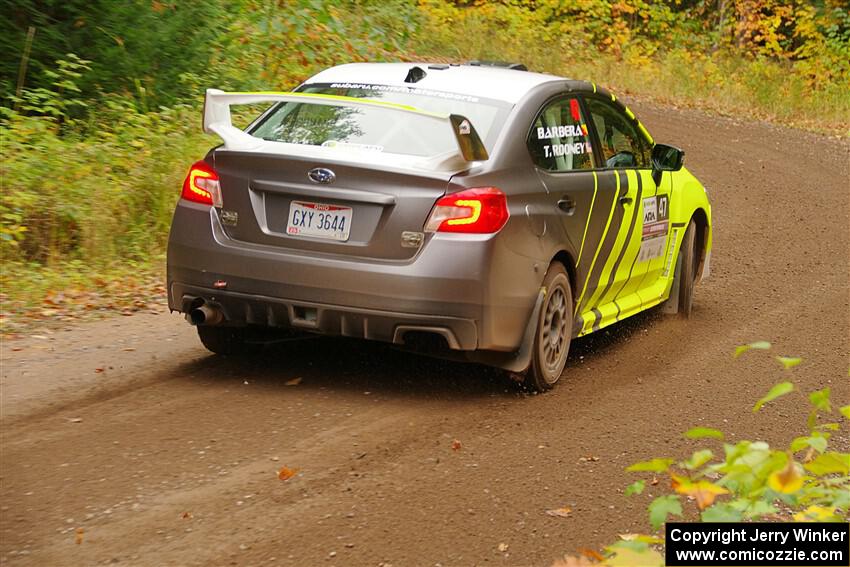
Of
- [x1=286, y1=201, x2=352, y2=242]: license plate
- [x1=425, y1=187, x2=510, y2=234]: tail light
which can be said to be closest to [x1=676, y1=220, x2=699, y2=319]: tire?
[x1=425, y1=187, x2=510, y2=234]: tail light

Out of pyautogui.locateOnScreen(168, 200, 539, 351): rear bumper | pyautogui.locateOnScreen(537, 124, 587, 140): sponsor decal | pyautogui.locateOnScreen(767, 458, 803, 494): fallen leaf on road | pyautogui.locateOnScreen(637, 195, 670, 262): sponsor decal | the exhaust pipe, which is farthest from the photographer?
pyautogui.locateOnScreen(637, 195, 670, 262): sponsor decal

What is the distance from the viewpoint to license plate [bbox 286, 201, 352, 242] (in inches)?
255

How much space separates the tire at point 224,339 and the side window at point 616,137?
8.13ft

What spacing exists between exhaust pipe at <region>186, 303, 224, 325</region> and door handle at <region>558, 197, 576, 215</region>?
77.2 inches

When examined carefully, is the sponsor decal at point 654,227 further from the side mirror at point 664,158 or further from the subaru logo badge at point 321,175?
the subaru logo badge at point 321,175

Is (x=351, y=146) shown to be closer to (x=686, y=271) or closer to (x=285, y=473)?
(x=285, y=473)

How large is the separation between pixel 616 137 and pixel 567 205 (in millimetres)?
1266

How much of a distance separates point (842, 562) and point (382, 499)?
2.21 metres

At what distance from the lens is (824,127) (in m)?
25.8

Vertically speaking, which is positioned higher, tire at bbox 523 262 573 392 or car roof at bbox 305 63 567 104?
car roof at bbox 305 63 567 104

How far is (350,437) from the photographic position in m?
6.06

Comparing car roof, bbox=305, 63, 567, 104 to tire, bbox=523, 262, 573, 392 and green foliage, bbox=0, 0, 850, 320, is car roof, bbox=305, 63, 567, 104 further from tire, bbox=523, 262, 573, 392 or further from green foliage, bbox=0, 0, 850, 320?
green foliage, bbox=0, 0, 850, 320

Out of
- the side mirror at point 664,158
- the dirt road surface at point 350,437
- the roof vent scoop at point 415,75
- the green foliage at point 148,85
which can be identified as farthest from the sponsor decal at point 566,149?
the green foliage at point 148,85

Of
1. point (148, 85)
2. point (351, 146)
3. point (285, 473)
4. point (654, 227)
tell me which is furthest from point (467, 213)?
point (148, 85)
